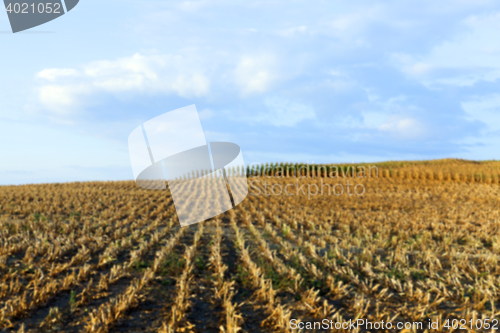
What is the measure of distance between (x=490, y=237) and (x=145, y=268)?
1077 cm

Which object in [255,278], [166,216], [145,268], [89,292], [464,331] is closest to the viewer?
[464,331]

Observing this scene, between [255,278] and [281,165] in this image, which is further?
[281,165]

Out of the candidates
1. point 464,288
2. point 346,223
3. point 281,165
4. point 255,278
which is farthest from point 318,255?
point 281,165

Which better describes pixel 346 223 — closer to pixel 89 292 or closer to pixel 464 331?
pixel 464 331

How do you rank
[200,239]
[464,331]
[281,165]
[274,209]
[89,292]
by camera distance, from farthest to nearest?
[281,165] < [274,209] < [200,239] < [89,292] < [464,331]

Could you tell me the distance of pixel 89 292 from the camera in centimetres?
635

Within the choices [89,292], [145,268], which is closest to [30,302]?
[89,292]

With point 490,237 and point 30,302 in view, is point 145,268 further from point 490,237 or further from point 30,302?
point 490,237

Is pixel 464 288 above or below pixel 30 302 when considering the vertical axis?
below

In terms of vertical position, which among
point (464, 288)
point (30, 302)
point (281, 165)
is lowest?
point (464, 288)

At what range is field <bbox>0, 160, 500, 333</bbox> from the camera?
5.44m

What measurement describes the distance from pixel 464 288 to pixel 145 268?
693 cm

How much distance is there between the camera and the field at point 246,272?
214 inches

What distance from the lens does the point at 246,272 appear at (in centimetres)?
734
